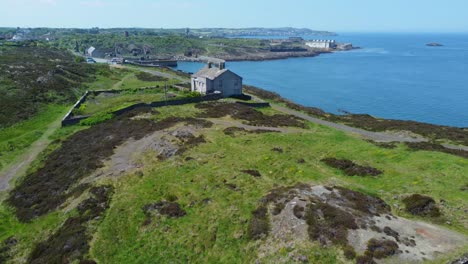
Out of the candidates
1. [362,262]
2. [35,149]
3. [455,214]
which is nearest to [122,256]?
[362,262]

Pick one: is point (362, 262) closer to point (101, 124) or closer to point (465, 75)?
point (101, 124)

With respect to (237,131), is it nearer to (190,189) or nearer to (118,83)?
(190,189)

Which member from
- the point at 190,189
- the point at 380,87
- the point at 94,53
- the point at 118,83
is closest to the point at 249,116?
the point at 190,189

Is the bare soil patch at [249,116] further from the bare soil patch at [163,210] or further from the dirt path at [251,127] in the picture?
the bare soil patch at [163,210]

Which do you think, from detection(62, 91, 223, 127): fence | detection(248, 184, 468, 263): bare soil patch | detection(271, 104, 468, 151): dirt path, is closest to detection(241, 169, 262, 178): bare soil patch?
detection(248, 184, 468, 263): bare soil patch

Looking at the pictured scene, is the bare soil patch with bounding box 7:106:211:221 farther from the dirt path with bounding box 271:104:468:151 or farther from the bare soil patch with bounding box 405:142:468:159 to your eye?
the bare soil patch with bounding box 405:142:468:159

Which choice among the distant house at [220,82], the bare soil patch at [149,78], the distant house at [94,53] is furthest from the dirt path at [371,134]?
the distant house at [94,53]
